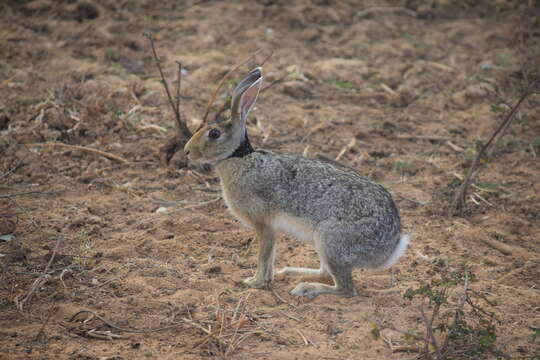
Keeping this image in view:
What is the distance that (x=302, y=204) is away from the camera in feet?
17.8

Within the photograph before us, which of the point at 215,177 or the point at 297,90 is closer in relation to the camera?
the point at 215,177

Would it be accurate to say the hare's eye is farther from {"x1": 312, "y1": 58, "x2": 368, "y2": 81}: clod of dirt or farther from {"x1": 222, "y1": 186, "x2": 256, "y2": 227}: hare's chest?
{"x1": 312, "y1": 58, "x2": 368, "y2": 81}: clod of dirt

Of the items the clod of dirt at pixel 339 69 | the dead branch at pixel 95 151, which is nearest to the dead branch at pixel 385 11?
the clod of dirt at pixel 339 69

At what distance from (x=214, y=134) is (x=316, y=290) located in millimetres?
1743

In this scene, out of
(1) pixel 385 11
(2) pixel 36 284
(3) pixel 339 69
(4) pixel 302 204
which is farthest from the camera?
(1) pixel 385 11

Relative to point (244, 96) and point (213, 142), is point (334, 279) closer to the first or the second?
point (213, 142)

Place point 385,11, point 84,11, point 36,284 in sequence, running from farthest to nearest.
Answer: point 385,11 < point 84,11 < point 36,284

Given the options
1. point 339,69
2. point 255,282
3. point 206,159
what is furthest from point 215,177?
point 339,69

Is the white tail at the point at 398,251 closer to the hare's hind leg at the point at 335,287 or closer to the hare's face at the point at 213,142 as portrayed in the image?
the hare's hind leg at the point at 335,287

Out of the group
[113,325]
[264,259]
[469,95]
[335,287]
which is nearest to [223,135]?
[264,259]

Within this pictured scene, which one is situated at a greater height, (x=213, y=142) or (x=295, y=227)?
(x=213, y=142)

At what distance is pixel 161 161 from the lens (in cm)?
752

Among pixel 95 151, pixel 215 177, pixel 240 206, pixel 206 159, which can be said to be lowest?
pixel 215 177

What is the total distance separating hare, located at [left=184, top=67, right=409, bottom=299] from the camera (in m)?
5.18
